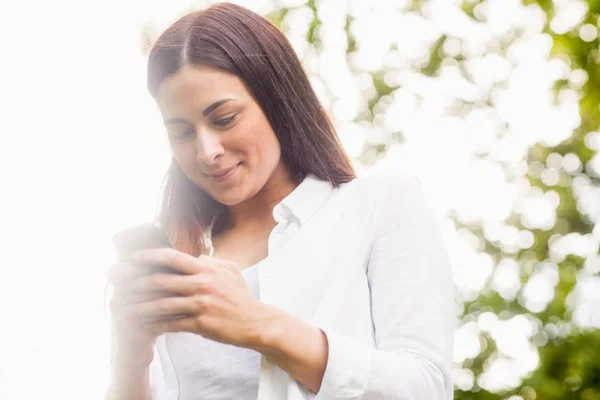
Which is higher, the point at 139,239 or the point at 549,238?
the point at 549,238

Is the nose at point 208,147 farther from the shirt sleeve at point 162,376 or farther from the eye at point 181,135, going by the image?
the shirt sleeve at point 162,376

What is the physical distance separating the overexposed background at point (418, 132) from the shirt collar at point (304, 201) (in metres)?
4.50

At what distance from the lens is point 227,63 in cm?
167

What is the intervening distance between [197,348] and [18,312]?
592 centimetres

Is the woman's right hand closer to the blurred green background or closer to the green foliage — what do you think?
the blurred green background

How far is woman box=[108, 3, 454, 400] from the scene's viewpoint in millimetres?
1254

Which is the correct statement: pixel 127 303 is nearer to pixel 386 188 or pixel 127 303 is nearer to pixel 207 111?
pixel 207 111

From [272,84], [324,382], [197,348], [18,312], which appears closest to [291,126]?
[272,84]

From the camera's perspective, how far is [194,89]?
1.62 m

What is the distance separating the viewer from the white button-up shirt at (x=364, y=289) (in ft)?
4.40

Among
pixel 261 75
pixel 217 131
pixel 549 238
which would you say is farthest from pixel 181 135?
pixel 549 238

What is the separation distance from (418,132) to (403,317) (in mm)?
6497

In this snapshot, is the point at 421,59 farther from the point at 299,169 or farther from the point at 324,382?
the point at 324,382

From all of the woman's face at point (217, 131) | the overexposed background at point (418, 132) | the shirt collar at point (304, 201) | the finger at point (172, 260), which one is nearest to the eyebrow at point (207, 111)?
the woman's face at point (217, 131)
